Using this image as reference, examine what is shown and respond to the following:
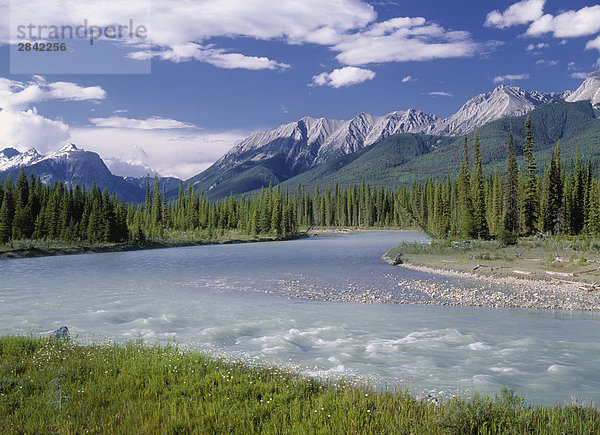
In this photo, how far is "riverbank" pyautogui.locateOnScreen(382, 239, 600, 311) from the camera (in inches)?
911

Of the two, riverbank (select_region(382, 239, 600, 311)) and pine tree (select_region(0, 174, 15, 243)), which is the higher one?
pine tree (select_region(0, 174, 15, 243))

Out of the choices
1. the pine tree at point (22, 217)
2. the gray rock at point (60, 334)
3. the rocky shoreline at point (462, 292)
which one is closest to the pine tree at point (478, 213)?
the rocky shoreline at point (462, 292)

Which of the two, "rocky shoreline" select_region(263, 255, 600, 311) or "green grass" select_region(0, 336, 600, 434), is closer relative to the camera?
"green grass" select_region(0, 336, 600, 434)

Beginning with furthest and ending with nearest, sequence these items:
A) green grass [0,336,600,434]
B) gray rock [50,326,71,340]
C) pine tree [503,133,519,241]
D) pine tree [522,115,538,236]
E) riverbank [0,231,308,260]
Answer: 1. pine tree [503,133,519,241]
2. pine tree [522,115,538,236]
3. riverbank [0,231,308,260]
4. gray rock [50,326,71,340]
5. green grass [0,336,600,434]

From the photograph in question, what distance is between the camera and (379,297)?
2506cm

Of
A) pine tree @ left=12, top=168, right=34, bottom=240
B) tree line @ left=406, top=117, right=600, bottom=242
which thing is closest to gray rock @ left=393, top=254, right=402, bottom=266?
tree line @ left=406, top=117, right=600, bottom=242

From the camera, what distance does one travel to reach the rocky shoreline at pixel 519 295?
22.1m

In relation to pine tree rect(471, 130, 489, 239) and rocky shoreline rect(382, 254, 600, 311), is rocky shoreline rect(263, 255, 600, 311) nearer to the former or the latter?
rocky shoreline rect(382, 254, 600, 311)

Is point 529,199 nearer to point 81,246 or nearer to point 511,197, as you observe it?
point 511,197

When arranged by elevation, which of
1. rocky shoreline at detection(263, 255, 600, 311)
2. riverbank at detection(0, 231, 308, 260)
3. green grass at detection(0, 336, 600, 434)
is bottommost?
rocky shoreline at detection(263, 255, 600, 311)

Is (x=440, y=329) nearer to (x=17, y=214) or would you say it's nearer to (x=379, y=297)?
(x=379, y=297)

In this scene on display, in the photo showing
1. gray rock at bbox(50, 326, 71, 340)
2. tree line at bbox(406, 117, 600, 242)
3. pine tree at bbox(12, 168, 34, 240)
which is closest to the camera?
gray rock at bbox(50, 326, 71, 340)

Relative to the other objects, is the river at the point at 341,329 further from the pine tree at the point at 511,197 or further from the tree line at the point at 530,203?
the pine tree at the point at 511,197

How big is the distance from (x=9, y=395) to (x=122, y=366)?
226 cm
